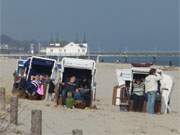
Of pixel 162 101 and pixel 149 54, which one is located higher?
pixel 149 54

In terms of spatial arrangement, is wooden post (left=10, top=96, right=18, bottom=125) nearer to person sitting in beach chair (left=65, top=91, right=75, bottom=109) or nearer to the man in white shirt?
person sitting in beach chair (left=65, top=91, right=75, bottom=109)

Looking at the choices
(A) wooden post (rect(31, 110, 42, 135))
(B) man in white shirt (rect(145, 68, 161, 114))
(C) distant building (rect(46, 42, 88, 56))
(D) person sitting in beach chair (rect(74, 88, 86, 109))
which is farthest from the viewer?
(C) distant building (rect(46, 42, 88, 56))

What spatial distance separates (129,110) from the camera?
19297 millimetres

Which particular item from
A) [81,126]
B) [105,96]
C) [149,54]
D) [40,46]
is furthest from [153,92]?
[40,46]

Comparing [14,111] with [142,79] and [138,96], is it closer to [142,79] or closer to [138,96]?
[138,96]

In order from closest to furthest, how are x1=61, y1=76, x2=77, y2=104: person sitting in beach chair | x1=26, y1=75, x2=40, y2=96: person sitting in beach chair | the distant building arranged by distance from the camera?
x1=61, y1=76, x2=77, y2=104: person sitting in beach chair
x1=26, y1=75, x2=40, y2=96: person sitting in beach chair
the distant building

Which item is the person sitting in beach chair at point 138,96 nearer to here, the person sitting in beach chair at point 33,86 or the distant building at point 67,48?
the person sitting in beach chair at point 33,86

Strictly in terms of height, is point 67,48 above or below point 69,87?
above

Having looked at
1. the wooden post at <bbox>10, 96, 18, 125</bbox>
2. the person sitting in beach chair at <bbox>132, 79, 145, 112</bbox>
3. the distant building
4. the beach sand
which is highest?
the distant building

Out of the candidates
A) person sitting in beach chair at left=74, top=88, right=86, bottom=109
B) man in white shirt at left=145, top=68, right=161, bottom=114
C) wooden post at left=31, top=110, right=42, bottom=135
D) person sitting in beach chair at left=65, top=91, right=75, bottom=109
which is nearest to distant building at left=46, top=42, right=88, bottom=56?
person sitting in beach chair at left=74, top=88, right=86, bottom=109

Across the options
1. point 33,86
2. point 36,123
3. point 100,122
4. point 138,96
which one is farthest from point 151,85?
point 36,123

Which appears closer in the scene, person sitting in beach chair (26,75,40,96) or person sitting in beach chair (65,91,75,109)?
person sitting in beach chair (65,91,75,109)

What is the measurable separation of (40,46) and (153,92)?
417 feet

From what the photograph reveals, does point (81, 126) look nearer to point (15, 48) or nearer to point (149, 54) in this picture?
point (149, 54)
